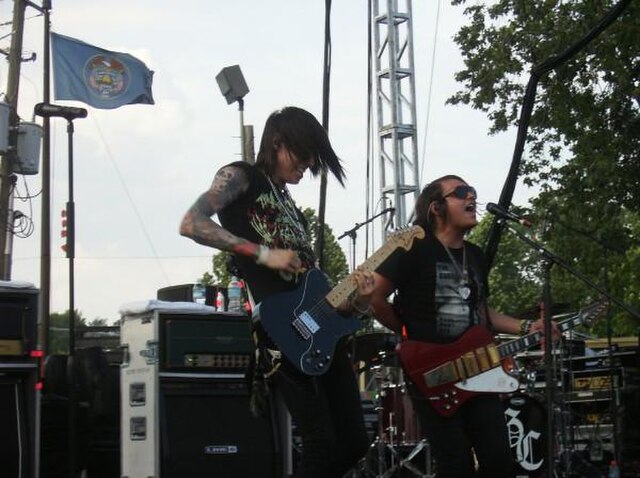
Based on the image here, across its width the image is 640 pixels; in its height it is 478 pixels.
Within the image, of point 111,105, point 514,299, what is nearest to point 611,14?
point 111,105

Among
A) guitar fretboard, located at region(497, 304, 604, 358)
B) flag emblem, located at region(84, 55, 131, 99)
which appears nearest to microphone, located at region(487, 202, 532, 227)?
guitar fretboard, located at region(497, 304, 604, 358)

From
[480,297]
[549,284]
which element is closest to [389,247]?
[480,297]

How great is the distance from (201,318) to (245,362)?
472 millimetres

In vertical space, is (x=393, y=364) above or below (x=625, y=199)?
below

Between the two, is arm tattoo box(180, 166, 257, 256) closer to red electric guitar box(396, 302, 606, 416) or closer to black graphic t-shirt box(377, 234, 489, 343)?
black graphic t-shirt box(377, 234, 489, 343)

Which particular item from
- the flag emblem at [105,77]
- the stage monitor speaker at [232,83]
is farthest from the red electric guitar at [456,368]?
the flag emblem at [105,77]

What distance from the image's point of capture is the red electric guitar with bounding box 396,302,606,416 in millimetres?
4836

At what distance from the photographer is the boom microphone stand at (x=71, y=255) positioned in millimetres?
7309

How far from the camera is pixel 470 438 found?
4.82 metres

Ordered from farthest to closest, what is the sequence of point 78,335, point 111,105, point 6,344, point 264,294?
point 111,105, point 78,335, point 6,344, point 264,294

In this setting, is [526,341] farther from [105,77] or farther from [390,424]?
[105,77]

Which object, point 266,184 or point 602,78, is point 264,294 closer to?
point 266,184

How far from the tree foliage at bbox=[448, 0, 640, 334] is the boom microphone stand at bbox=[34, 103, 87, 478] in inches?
303

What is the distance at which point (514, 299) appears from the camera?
198ft
